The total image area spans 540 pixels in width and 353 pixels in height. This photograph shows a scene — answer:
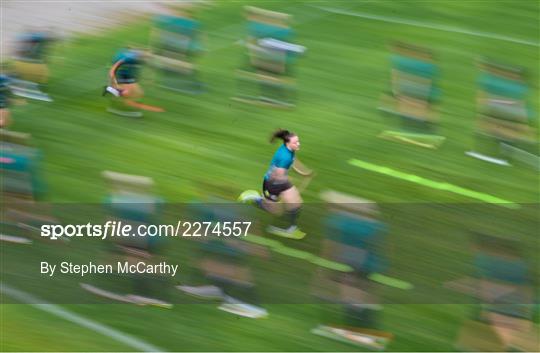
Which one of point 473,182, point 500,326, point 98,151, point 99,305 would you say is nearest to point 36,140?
point 98,151

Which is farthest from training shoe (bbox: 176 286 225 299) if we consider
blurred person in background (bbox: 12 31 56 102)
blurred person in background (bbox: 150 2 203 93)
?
blurred person in background (bbox: 12 31 56 102)

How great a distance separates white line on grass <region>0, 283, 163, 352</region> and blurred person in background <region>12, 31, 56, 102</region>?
4.73m

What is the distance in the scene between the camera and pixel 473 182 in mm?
13484

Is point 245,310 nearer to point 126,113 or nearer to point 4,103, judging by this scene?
point 126,113

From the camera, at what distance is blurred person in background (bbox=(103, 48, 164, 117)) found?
48.8 feet

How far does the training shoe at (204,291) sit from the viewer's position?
1123 centimetres

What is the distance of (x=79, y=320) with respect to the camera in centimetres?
1095

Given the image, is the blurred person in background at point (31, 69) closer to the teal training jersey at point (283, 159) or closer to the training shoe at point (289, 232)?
the teal training jersey at point (283, 159)

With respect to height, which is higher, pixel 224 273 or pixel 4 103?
pixel 4 103

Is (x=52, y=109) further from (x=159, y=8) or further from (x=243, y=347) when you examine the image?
(x=243, y=347)

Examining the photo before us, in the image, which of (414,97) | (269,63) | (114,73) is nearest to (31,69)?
(114,73)

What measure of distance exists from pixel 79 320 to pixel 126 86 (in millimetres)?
4964

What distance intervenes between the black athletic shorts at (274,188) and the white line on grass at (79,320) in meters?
2.51

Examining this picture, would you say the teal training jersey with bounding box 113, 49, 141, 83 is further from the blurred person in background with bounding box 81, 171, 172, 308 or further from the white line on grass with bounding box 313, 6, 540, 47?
the white line on grass with bounding box 313, 6, 540, 47
